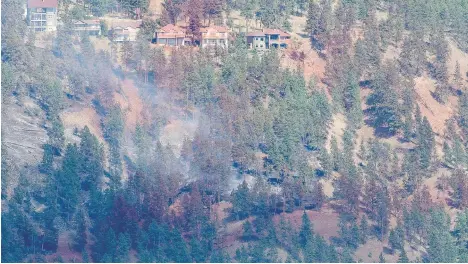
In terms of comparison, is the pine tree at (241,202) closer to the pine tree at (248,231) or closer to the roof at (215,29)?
the pine tree at (248,231)

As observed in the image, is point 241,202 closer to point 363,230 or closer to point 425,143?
point 363,230

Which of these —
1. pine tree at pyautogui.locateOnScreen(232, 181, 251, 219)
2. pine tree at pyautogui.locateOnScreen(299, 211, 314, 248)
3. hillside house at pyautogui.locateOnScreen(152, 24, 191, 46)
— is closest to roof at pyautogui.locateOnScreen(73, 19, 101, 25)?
hillside house at pyautogui.locateOnScreen(152, 24, 191, 46)

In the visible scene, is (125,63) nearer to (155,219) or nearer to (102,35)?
(102,35)

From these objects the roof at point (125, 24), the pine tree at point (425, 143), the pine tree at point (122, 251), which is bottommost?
the pine tree at point (122, 251)

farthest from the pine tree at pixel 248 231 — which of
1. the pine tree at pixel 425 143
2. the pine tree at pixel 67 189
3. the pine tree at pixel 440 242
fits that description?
the pine tree at pixel 425 143

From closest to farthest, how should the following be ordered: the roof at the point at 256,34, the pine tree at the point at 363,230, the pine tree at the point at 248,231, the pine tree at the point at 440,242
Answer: the pine tree at the point at 440,242 → the pine tree at the point at 248,231 → the pine tree at the point at 363,230 → the roof at the point at 256,34

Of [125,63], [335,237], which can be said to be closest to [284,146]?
[335,237]
